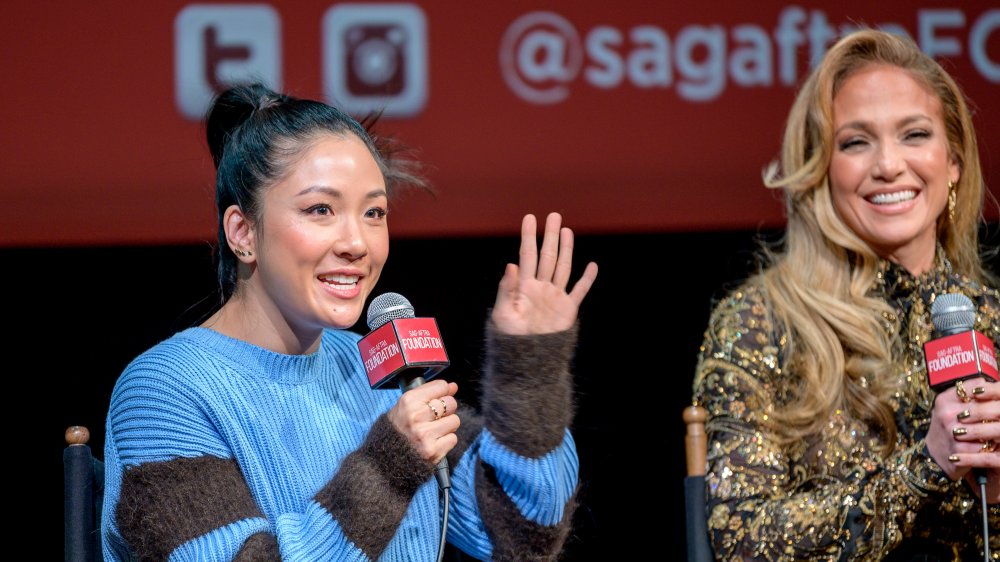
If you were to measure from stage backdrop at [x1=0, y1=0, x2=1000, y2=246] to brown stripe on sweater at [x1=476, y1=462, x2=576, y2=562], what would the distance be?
124cm

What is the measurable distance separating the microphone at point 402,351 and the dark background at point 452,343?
4.42 feet

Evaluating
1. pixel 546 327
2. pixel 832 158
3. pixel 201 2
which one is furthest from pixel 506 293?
pixel 201 2

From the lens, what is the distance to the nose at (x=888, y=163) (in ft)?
8.96

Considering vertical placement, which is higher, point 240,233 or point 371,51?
point 371,51

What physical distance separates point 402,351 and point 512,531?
1.61 ft

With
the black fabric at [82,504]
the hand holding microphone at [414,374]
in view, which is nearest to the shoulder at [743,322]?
the hand holding microphone at [414,374]

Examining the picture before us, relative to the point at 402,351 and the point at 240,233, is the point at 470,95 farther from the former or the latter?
the point at 402,351

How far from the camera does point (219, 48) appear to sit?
3416 millimetres

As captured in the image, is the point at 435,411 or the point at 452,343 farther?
the point at 452,343

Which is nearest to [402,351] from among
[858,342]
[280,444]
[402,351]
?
[402,351]

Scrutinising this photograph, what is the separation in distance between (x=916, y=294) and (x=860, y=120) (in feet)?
1.22

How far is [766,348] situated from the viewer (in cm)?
267

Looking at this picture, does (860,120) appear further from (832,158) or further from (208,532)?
(208,532)

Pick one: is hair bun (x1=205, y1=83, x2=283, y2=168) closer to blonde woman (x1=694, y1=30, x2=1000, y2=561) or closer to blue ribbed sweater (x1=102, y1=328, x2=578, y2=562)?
blue ribbed sweater (x1=102, y1=328, x2=578, y2=562)
